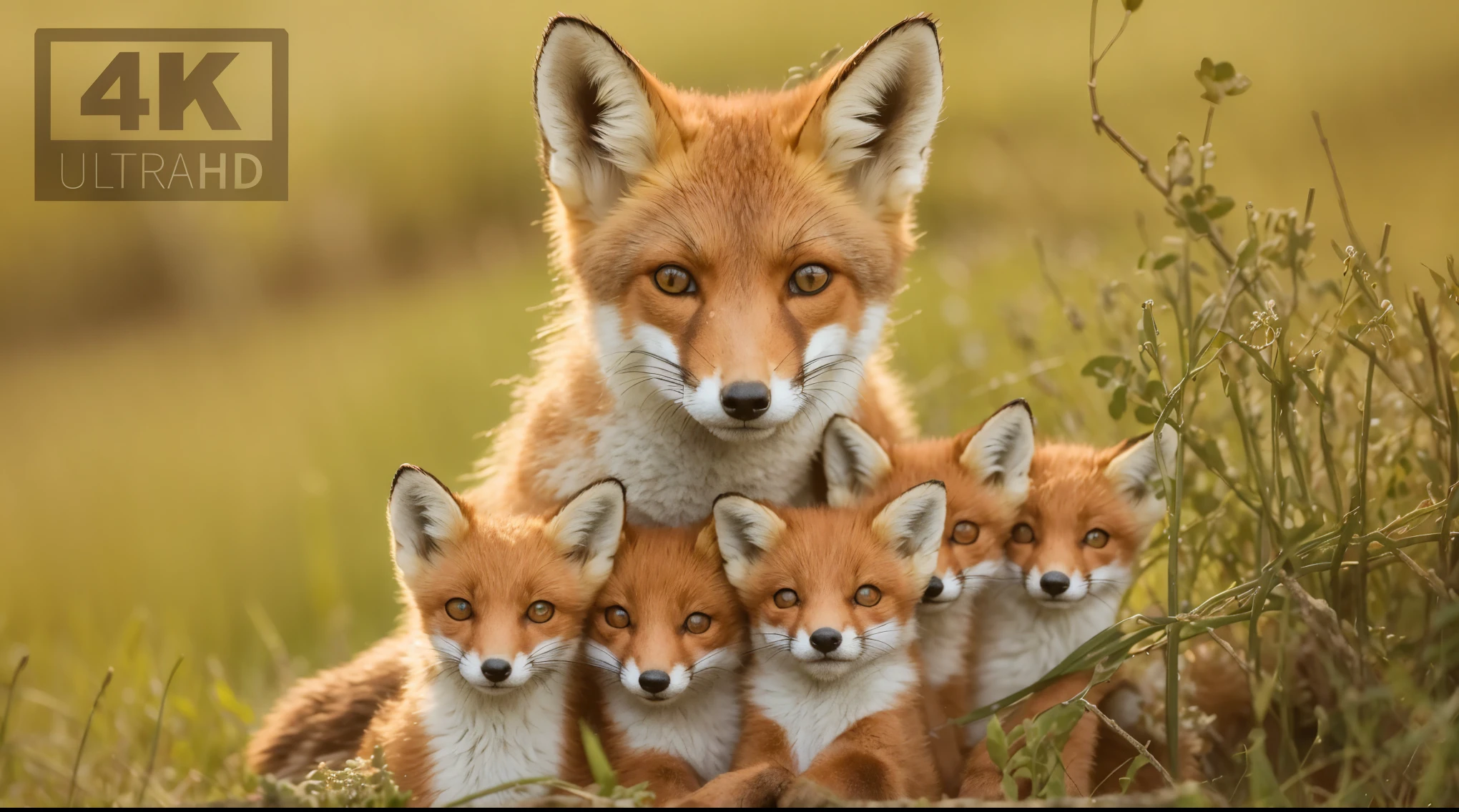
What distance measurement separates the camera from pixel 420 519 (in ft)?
11.5

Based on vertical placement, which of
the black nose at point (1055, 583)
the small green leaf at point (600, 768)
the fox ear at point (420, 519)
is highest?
the fox ear at point (420, 519)

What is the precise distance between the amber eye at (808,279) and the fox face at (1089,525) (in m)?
0.93

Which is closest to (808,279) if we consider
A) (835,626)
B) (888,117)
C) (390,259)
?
(888,117)

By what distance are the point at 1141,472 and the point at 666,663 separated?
1607mm

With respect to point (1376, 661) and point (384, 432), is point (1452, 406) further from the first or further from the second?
point (384, 432)

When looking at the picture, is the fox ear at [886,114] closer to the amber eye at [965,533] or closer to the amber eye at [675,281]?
the amber eye at [675,281]

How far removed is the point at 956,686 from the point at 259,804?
1.99 m

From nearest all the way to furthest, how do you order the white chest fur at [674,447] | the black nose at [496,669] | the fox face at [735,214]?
the black nose at [496,669], the fox face at [735,214], the white chest fur at [674,447]

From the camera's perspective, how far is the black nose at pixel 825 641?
3209 mm

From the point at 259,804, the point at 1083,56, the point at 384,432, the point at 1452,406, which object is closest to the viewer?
the point at 259,804

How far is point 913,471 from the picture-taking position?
3.86m

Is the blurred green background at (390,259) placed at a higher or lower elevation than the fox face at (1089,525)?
higher

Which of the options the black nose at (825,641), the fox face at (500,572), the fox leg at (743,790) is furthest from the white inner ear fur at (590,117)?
the fox leg at (743,790)

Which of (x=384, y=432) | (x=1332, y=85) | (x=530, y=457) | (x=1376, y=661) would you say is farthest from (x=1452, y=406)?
(x=1332, y=85)
